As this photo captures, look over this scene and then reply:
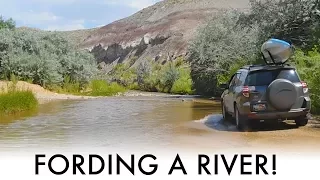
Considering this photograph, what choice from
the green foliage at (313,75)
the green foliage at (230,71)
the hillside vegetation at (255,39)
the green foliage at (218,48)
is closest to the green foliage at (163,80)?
the green foliage at (218,48)

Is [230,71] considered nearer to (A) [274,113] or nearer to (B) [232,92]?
(B) [232,92]

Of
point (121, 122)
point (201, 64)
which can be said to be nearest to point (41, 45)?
point (201, 64)

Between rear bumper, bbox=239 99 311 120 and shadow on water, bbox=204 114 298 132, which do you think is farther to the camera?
shadow on water, bbox=204 114 298 132

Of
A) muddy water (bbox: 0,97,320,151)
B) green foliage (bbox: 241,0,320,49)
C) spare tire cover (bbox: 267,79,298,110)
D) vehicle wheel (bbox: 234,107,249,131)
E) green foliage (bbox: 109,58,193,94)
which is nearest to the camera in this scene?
muddy water (bbox: 0,97,320,151)

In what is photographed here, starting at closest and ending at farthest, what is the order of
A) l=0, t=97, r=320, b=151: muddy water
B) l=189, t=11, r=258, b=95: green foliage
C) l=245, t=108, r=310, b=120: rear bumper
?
1. l=0, t=97, r=320, b=151: muddy water
2. l=245, t=108, r=310, b=120: rear bumper
3. l=189, t=11, r=258, b=95: green foliage

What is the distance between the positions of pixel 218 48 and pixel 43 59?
16.5m

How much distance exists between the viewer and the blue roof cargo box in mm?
14297

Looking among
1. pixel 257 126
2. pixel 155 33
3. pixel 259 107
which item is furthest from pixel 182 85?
pixel 155 33

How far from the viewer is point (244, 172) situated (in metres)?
7.79

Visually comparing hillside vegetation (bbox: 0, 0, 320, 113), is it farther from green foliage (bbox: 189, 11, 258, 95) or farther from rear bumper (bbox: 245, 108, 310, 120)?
rear bumper (bbox: 245, 108, 310, 120)

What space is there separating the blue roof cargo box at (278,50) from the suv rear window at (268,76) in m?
0.99

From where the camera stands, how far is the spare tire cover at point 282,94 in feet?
42.3

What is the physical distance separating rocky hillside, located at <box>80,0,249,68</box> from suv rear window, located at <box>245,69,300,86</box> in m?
69.3

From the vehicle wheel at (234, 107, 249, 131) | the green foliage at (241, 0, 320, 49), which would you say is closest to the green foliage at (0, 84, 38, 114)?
the vehicle wheel at (234, 107, 249, 131)
